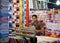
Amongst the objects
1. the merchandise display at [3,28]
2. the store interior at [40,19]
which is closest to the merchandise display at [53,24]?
the store interior at [40,19]

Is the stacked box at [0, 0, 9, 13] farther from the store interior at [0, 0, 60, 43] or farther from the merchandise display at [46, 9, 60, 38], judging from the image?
the merchandise display at [46, 9, 60, 38]

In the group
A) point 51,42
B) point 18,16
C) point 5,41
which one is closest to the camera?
point 5,41

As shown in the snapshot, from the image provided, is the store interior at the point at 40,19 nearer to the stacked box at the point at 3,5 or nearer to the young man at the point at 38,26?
the young man at the point at 38,26

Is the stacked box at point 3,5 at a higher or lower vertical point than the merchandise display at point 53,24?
higher

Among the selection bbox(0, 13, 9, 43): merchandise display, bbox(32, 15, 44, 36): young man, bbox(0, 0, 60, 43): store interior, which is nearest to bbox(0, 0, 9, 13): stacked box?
bbox(0, 13, 9, 43): merchandise display

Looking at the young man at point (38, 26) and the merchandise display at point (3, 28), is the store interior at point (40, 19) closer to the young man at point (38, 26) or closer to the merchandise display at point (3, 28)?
the young man at point (38, 26)

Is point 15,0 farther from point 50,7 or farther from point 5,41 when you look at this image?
point 5,41

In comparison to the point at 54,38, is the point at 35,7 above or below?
above

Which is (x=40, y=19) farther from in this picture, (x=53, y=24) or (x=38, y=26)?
(x=53, y=24)

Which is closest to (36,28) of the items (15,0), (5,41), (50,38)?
(50,38)

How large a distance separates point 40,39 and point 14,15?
0.81 meters

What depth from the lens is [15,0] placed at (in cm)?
349

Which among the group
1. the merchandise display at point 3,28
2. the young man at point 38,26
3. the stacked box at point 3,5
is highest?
the stacked box at point 3,5

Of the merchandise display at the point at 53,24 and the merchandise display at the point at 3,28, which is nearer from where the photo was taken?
the merchandise display at the point at 3,28
